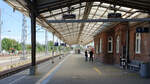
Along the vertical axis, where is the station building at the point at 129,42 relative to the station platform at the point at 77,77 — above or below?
above

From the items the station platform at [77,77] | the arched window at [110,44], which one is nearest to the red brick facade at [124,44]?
the arched window at [110,44]

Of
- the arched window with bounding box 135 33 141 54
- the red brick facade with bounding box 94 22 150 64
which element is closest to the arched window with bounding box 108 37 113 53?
the red brick facade with bounding box 94 22 150 64

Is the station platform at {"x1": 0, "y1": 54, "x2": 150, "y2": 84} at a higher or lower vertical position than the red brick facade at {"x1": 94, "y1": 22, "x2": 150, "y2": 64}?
lower

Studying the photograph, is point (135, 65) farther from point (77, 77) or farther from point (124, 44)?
point (77, 77)

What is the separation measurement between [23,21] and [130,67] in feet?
50.0

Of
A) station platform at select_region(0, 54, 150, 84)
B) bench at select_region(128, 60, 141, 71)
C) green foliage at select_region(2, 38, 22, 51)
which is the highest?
green foliage at select_region(2, 38, 22, 51)

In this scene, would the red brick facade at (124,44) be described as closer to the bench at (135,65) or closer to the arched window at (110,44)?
the bench at (135,65)

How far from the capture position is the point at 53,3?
10711mm

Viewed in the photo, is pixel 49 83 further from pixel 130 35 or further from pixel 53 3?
pixel 130 35

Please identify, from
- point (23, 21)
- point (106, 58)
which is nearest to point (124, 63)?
point (106, 58)

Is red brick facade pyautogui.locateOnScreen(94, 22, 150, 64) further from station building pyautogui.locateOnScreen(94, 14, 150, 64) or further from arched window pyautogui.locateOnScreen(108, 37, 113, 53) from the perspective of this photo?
arched window pyautogui.locateOnScreen(108, 37, 113, 53)

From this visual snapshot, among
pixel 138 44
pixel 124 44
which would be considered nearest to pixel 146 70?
pixel 138 44

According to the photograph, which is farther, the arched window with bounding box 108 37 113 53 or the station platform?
the arched window with bounding box 108 37 113 53

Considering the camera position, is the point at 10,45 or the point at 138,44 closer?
the point at 138,44
